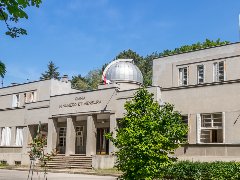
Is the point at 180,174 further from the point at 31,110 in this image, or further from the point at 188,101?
the point at 31,110

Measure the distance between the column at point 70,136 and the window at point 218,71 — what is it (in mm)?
14093

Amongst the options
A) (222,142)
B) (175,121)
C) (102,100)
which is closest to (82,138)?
(102,100)

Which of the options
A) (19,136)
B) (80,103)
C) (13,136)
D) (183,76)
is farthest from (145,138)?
(13,136)

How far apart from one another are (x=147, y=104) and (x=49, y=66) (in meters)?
86.6

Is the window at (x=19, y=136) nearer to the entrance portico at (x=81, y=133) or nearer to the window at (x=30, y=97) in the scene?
the window at (x=30, y=97)

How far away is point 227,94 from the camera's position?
27.0 meters

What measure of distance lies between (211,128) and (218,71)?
534 centimetres

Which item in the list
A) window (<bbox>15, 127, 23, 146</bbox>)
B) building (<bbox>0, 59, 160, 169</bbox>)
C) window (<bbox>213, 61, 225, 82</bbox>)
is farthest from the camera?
window (<bbox>15, 127, 23, 146</bbox>)

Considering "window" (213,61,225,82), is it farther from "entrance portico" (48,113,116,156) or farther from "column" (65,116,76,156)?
"column" (65,116,76,156)

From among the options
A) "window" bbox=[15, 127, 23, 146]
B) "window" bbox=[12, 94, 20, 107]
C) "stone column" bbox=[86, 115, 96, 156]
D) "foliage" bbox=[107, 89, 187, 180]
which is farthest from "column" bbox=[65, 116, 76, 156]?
"foliage" bbox=[107, 89, 187, 180]

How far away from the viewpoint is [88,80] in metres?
91.2

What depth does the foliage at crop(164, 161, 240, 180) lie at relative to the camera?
69.4ft

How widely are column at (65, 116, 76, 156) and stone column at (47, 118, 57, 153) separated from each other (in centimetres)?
200

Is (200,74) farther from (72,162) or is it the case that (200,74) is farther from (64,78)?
(64,78)
